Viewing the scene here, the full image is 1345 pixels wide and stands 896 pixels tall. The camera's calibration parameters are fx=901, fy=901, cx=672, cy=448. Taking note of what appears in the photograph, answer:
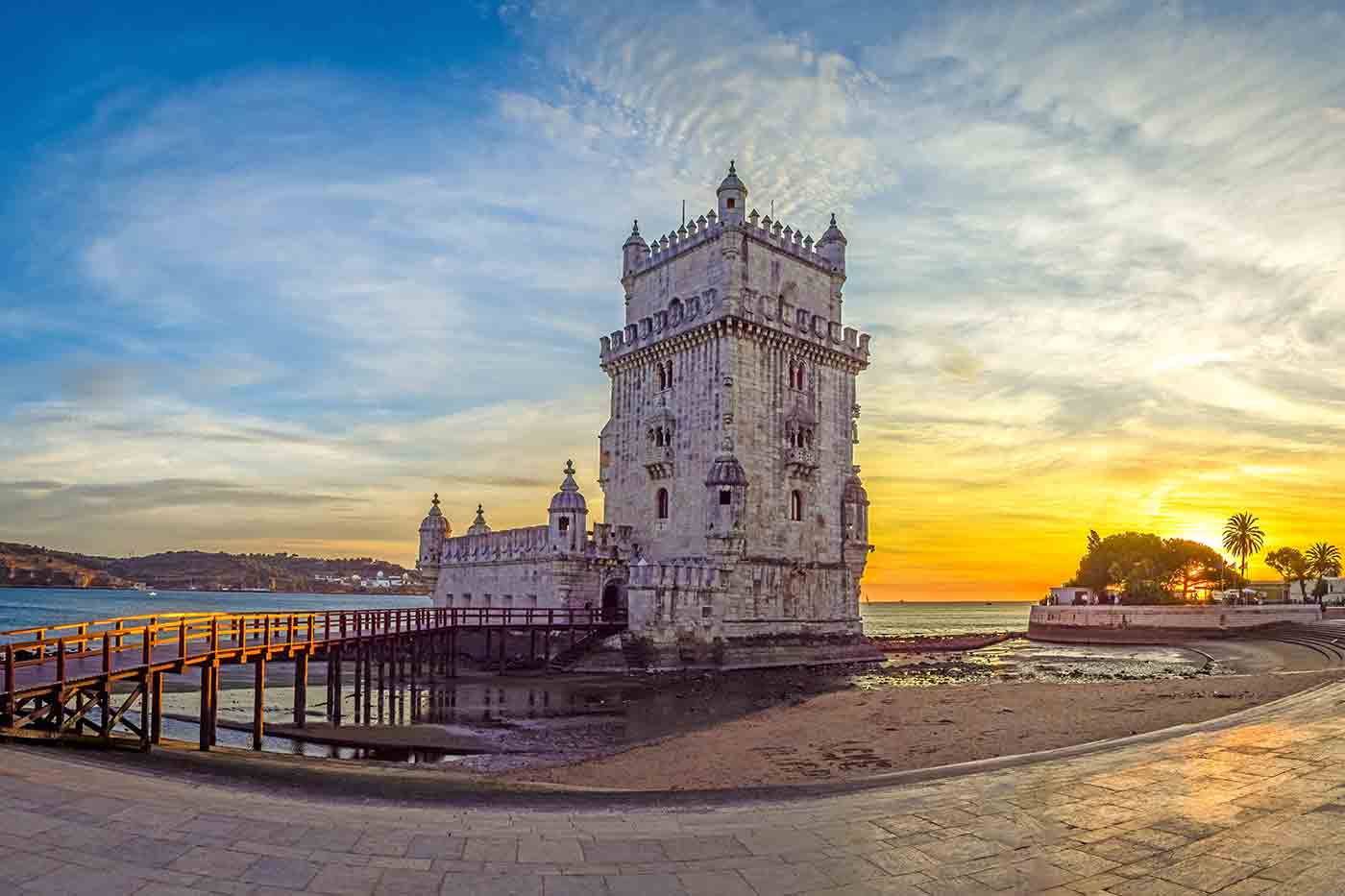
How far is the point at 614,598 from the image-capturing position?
144 ft

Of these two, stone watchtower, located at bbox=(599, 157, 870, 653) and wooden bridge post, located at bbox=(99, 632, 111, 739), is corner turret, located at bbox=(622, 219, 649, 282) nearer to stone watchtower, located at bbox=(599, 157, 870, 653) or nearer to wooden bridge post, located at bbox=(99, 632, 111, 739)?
stone watchtower, located at bbox=(599, 157, 870, 653)

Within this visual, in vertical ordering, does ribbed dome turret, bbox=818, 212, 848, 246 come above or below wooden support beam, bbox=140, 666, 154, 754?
above

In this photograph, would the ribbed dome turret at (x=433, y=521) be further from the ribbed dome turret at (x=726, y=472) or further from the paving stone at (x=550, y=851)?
the paving stone at (x=550, y=851)

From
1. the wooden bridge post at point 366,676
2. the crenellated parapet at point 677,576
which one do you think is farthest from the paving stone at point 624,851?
the crenellated parapet at point 677,576

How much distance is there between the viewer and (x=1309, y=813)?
8219 mm

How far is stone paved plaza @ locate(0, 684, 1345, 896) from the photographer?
7.02m

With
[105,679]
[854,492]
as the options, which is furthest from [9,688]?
[854,492]

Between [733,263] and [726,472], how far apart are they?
1003 centimetres

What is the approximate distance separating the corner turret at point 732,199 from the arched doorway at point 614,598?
717 inches

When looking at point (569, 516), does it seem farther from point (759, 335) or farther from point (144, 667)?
point (144, 667)

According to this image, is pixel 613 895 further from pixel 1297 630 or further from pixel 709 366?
pixel 1297 630

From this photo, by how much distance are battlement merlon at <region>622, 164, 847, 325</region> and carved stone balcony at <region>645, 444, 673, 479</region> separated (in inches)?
301

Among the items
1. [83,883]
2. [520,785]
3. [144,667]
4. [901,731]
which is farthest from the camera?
[901,731]

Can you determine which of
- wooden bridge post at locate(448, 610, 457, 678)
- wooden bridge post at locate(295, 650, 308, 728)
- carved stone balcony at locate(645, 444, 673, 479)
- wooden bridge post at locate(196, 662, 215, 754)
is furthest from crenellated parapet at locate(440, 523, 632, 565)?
wooden bridge post at locate(196, 662, 215, 754)
